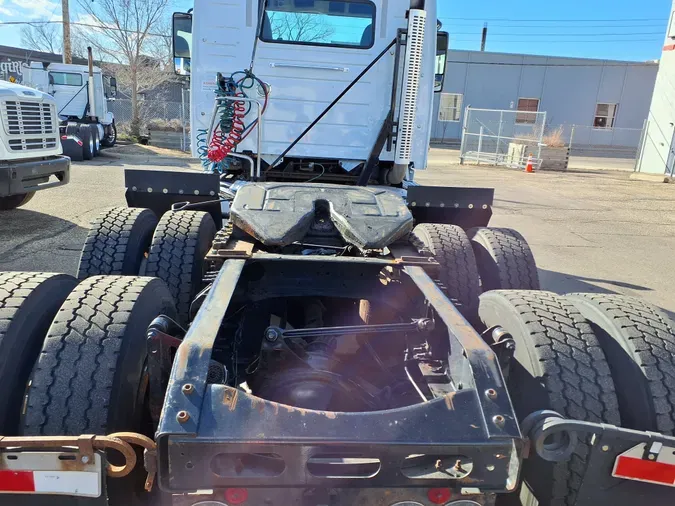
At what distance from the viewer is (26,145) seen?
314 inches

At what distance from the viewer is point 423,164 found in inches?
231

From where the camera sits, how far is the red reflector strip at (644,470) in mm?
1772

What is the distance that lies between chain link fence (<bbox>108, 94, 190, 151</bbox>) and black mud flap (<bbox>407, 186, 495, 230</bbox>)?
82.6 feet

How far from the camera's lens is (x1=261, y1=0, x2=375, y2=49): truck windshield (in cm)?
532

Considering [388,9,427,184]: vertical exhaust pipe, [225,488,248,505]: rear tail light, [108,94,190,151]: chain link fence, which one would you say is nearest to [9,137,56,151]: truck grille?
[388,9,427,184]: vertical exhaust pipe

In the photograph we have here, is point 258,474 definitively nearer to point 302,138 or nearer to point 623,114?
point 302,138

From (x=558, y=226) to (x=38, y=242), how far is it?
28.9 feet

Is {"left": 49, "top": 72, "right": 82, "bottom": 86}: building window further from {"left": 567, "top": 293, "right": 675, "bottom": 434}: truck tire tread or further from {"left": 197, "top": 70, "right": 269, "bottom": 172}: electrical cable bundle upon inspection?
{"left": 567, "top": 293, "right": 675, "bottom": 434}: truck tire tread

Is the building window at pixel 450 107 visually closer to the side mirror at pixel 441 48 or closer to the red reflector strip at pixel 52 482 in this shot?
the side mirror at pixel 441 48

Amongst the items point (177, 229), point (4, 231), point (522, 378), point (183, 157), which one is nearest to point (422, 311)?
point (522, 378)

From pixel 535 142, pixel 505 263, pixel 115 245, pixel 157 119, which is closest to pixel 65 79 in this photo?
pixel 157 119

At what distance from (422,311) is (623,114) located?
43322 mm

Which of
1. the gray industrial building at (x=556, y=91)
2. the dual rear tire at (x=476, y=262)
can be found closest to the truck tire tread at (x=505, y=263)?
the dual rear tire at (x=476, y=262)

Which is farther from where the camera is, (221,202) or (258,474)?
(221,202)
